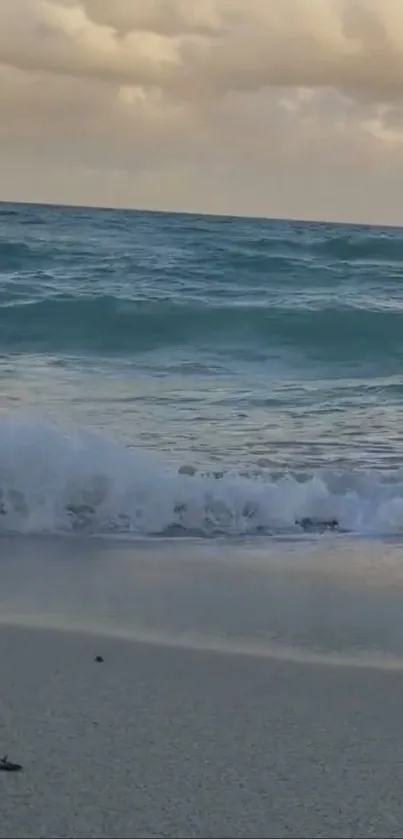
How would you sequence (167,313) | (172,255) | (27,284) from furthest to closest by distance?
(172,255) → (27,284) → (167,313)

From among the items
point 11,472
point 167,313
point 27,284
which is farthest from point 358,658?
point 27,284

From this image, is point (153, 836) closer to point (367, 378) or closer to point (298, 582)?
point (298, 582)

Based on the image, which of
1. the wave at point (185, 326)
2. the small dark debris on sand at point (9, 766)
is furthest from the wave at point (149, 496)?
the wave at point (185, 326)

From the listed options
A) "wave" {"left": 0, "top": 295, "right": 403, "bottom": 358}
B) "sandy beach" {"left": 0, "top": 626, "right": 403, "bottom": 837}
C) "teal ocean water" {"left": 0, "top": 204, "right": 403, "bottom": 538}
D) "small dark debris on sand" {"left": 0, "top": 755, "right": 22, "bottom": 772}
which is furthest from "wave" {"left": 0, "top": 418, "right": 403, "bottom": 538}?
"wave" {"left": 0, "top": 295, "right": 403, "bottom": 358}

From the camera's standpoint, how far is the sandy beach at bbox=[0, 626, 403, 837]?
8.30 ft

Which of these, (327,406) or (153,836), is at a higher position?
(327,406)

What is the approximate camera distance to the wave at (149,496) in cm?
609

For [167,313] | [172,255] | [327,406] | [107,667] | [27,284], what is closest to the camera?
[107,667]

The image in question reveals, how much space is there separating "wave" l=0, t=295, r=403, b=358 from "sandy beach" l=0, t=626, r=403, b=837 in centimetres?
942

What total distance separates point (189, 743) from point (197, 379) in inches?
342

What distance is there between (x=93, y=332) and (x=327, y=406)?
5.22 m

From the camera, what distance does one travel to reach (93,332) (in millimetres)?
14602

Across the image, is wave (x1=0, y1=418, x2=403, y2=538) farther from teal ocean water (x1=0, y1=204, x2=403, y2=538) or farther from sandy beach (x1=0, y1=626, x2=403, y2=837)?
sandy beach (x1=0, y1=626, x2=403, y2=837)

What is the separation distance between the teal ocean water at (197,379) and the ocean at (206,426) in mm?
20
